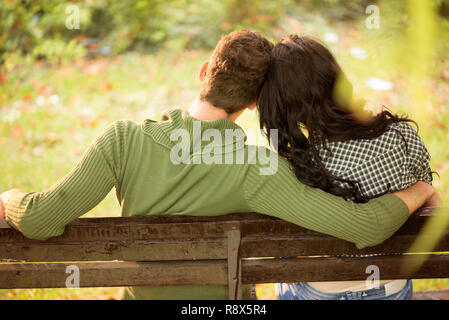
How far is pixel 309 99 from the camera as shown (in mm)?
1789

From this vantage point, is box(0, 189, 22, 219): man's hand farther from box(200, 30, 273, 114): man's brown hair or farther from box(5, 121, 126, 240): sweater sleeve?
box(200, 30, 273, 114): man's brown hair

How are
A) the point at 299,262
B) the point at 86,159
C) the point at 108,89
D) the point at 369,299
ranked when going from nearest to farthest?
the point at 86,159
the point at 299,262
the point at 369,299
the point at 108,89

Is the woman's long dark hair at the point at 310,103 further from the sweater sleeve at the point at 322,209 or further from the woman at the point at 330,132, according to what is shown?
the sweater sleeve at the point at 322,209

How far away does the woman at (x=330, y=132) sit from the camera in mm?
1701

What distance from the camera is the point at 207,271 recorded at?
5.44ft

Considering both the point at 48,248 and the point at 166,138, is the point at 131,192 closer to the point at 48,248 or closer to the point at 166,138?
the point at 166,138

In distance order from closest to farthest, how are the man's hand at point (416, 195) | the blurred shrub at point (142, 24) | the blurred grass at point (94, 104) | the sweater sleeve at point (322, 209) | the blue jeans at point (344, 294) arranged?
the sweater sleeve at point (322, 209), the man's hand at point (416, 195), the blue jeans at point (344, 294), the blurred grass at point (94, 104), the blurred shrub at point (142, 24)

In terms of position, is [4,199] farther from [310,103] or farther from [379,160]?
[379,160]

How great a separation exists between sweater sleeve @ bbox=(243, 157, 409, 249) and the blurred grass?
1.62m

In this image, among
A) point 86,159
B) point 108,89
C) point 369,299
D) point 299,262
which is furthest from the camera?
point 108,89

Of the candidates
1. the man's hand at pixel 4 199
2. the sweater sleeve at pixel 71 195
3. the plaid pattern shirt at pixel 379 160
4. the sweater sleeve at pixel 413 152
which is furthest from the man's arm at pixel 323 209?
the man's hand at pixel 4 199

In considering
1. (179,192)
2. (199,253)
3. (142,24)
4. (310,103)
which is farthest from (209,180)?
(142,24)

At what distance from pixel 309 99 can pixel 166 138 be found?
583 millimetres
